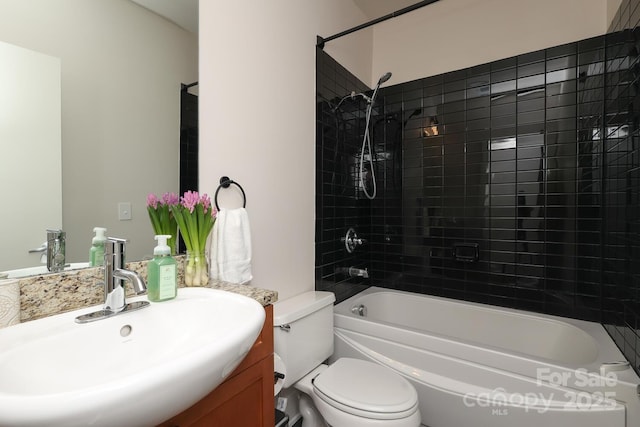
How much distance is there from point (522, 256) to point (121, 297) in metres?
2.23

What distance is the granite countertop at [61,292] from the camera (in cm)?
78

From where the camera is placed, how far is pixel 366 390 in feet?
4.39

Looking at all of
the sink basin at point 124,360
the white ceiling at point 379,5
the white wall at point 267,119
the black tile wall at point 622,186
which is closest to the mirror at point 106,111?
the white wall at point 267,119

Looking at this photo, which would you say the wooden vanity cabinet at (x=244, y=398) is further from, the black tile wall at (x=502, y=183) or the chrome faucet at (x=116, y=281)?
the black tile wall at (x=502, y=183)

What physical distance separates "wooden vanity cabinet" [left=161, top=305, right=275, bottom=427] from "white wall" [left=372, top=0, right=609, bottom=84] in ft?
7.40

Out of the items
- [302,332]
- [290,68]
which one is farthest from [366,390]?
[290,68]

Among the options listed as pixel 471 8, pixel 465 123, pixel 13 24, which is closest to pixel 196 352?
pixel 13 24

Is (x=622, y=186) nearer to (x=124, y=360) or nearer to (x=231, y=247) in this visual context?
(x=231, y=247)

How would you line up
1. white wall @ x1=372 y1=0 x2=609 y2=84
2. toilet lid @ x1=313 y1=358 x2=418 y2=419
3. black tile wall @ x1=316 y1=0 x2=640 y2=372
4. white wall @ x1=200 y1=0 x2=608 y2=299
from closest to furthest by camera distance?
toilet lid @ x1=313 y1=358 x2=418 y2=419 < white wall @ x1=200 y1=0 x2=608 y2=299 < black tile wall @ x1=316 y1=0 x2=640 y2=372 < white wall @ x1=372 y1=0 x2=609 y2=84

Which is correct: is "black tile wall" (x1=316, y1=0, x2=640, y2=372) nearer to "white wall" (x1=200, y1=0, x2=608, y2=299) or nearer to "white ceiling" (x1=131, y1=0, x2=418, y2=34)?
"white wall" (x1=200, y1=0, x2=608, y2=299)

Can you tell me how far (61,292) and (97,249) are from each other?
0.16 metres

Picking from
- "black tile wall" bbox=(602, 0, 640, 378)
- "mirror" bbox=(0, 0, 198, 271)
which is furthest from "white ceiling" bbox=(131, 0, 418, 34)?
"black tile wall" bbox=(602, 0, 640, 378)

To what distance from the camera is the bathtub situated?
1.22 metres

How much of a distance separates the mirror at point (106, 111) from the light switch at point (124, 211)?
0.4 inches
